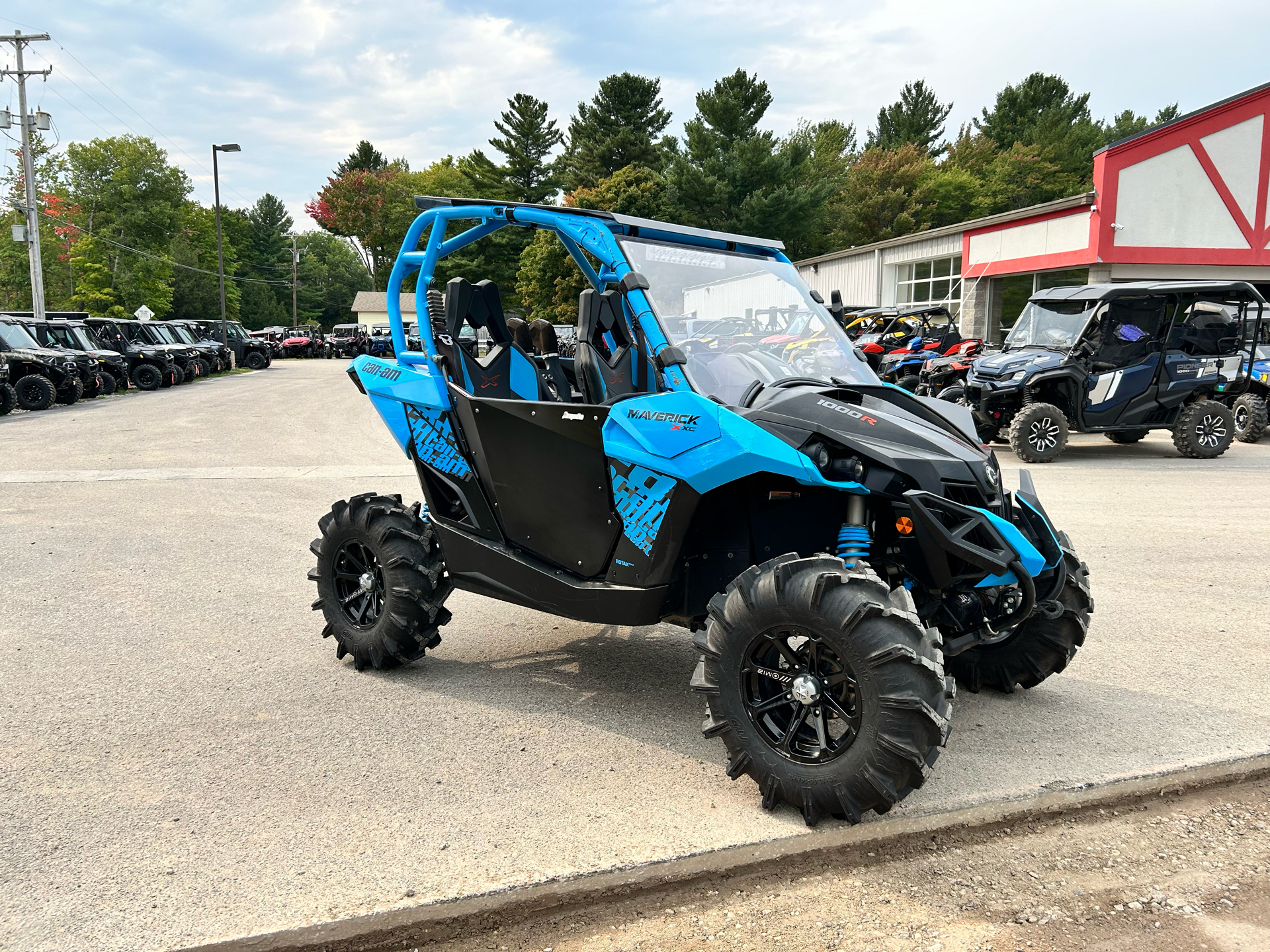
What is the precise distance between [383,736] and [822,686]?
193 centimetres

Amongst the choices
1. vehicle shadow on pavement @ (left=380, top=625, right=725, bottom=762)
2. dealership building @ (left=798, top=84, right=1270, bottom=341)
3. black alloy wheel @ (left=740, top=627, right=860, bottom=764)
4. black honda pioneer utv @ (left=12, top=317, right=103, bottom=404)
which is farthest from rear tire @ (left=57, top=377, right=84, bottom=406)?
black alloy wheel @ (left=740, top=627, right=860, bottom=764)

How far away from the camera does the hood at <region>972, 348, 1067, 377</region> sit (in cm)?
1247

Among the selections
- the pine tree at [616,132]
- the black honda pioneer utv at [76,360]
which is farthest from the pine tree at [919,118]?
the black honda pioneer utv at [76,360]

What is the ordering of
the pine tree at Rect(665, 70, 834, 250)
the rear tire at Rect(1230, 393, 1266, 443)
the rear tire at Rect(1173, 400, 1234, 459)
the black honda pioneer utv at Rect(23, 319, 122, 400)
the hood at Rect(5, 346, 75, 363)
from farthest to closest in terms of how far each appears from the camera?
the pine tree at Rect(665, 70, 834, 250), the black honda pioneer utv at Rect(23, 319, 122, 400), the hood at Rect(5, 346, 75, 363), the rear tire at Rect(1230, 393, 1266, 443), the rear tire at Rect(1173, 400, 1234, 459)

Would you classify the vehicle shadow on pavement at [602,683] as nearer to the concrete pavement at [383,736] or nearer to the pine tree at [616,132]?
the concrete pavement at [383,736]

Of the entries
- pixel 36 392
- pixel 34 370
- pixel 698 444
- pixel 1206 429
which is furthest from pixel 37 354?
pixel 1206 429

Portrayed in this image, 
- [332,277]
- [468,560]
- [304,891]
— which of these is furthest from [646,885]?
[332,277]

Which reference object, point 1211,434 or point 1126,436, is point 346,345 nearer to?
point 1126,436

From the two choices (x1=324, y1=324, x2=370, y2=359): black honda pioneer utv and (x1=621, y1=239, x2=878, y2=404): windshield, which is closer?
(x1=621, y1=239, x2=878, y2=404): windshield

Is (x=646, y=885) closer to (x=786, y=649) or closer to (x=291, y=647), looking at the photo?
(x=786, y=649)

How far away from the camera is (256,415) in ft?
61.4

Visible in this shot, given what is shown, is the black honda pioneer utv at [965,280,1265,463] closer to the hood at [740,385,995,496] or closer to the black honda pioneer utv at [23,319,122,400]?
the hood at [740,385,995,496]

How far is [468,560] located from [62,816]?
6.23ft

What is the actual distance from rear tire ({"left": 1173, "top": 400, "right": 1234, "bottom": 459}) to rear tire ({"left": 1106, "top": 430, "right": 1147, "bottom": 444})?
67cm
